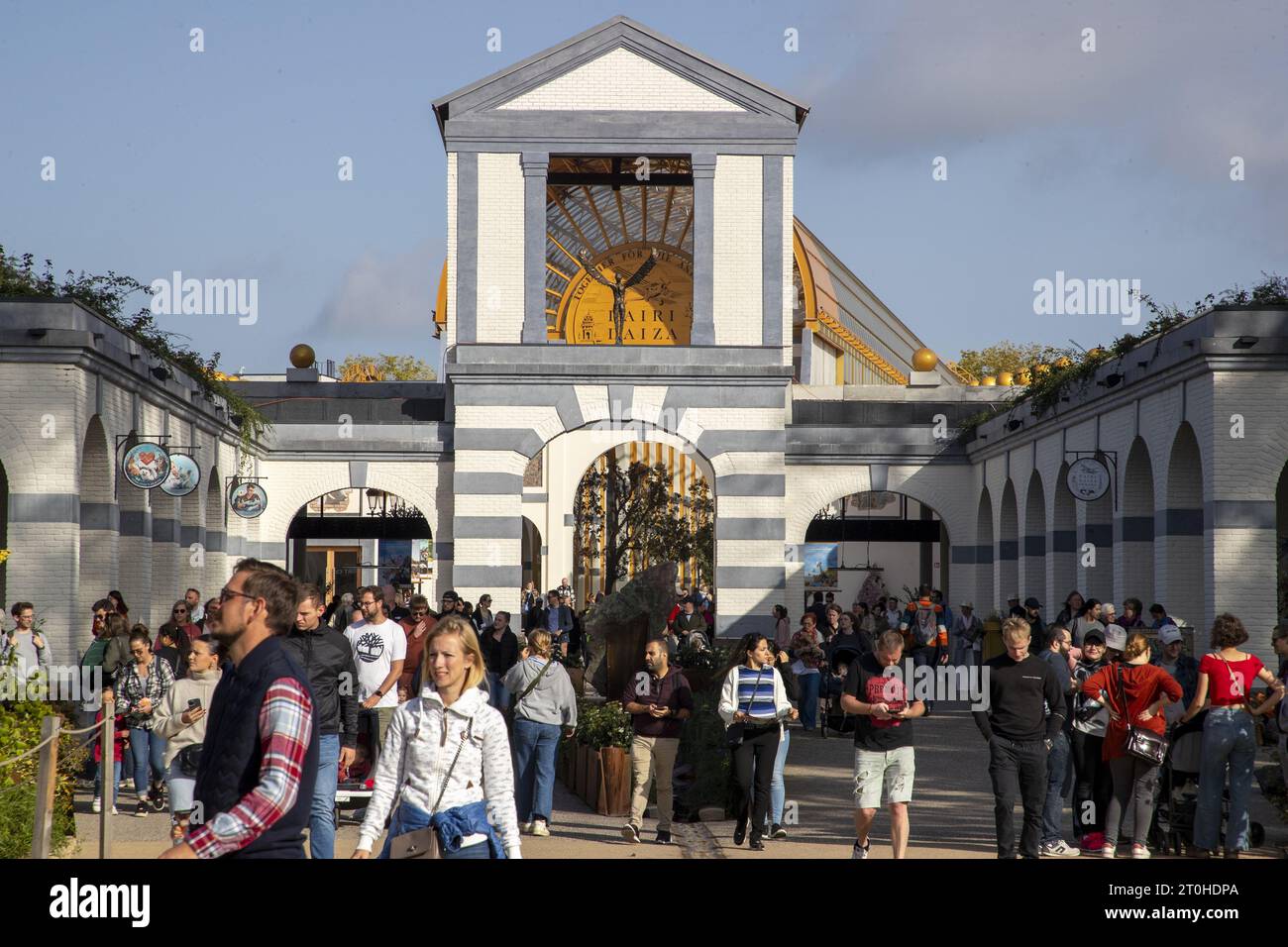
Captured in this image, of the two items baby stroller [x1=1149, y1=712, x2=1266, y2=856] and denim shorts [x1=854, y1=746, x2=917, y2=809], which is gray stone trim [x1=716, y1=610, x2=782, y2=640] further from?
denim shorts [x1=854, y1=746, x2=917, y2=809]

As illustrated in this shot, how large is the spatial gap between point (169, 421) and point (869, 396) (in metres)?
18.3

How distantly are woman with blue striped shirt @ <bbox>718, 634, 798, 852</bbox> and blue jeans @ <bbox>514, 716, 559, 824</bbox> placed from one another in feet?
5.92

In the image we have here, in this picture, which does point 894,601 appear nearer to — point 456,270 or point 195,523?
point 456,270

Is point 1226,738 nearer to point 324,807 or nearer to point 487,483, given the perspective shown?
point 324,807

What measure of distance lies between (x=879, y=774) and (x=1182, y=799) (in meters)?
2.99

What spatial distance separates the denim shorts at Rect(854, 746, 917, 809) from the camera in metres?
13.5

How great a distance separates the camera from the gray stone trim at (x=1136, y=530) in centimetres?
2822

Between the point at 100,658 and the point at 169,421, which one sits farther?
the point at 169,421

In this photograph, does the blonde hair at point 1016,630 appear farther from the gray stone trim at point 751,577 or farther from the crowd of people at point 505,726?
the gray stone trim at point 751,577

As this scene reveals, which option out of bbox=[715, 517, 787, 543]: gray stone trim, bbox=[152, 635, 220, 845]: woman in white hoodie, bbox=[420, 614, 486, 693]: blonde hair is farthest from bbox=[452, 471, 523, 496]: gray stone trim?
bbox=[420, 614, 486, 693]: blonde hair

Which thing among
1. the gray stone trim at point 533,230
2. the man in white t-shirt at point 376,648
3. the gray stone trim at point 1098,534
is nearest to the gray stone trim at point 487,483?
the gray stone trim at point 533,230

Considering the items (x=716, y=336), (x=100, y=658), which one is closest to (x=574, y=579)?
(x=716, y=336)

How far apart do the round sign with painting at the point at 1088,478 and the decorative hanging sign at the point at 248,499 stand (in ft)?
50.6
